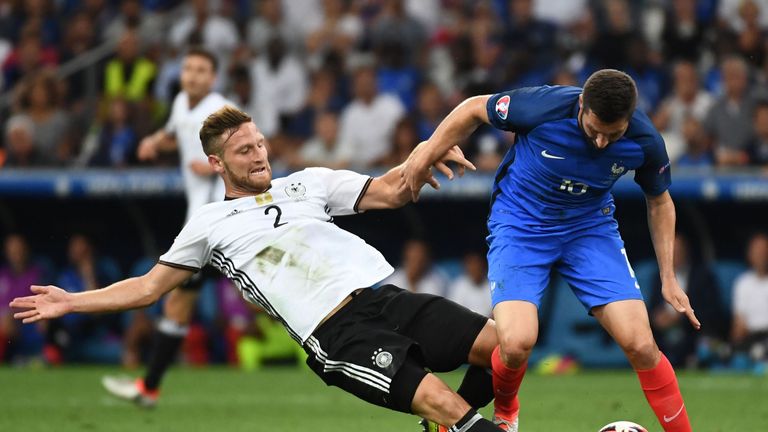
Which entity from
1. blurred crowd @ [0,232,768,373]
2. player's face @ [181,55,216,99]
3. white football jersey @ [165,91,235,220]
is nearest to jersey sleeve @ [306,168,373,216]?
white football jersey @ [165,91,235,220]

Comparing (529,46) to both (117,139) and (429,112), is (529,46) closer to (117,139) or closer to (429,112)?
(429,112)

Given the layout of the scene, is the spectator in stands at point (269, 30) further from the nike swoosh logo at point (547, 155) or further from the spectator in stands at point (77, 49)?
the nike swoosh logo at point (547, 155)

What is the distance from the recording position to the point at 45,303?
604 cm

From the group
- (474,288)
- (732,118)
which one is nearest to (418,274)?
(474,288)

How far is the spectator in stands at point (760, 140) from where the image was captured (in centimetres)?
1318

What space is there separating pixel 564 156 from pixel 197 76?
4.33 meters

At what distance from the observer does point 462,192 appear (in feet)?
44.2

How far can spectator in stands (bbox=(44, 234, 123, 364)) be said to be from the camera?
1493cm

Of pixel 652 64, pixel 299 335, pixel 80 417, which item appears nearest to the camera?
pixel 299 335

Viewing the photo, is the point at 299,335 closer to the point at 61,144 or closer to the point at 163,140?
the point at 163,140

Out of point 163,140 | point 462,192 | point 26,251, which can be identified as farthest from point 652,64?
point 26,251

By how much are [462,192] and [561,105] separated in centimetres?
687

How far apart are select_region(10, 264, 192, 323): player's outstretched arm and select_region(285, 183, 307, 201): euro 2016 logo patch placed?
2.04 ft

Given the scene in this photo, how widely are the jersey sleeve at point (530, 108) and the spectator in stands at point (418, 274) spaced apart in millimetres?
7560
